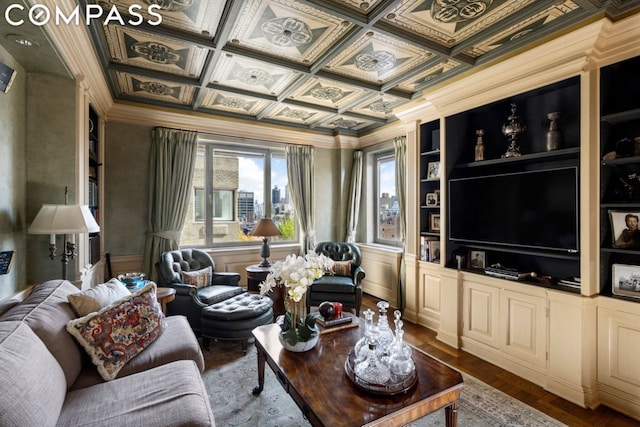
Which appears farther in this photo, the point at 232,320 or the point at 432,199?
the point at 432,199

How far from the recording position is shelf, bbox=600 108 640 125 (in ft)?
6.95

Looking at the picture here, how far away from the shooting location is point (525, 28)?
2.30 metres

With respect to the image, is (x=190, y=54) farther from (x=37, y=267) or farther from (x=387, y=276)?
(x=387, y=276)

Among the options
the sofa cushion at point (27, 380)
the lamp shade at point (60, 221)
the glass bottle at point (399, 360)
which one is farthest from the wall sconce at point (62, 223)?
the glass bottle at point (399, 360)

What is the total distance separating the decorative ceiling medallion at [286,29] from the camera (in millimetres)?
2084

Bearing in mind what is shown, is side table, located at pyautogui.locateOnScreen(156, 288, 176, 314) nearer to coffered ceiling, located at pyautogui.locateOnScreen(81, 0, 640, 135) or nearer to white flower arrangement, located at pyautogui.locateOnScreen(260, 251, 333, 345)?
white flower arrangement, located at pyautogui.locateOnScreen(260, 251, 333, 345)

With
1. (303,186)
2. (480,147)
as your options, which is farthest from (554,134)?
(303,186)

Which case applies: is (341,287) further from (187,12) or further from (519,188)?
(187,12)

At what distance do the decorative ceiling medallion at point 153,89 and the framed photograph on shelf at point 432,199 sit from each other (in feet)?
10.2

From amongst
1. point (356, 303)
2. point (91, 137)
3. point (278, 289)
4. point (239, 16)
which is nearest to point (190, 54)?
point (239, 16)

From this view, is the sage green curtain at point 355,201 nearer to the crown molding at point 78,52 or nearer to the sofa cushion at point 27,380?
the crown molding at point 78,52

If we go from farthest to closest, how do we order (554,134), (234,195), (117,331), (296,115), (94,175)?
(234,195) → (296,115) → (94,175) → (554,134) → (117,331)

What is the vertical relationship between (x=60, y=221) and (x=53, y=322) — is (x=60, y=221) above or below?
above

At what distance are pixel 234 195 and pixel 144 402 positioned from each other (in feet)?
11.3
